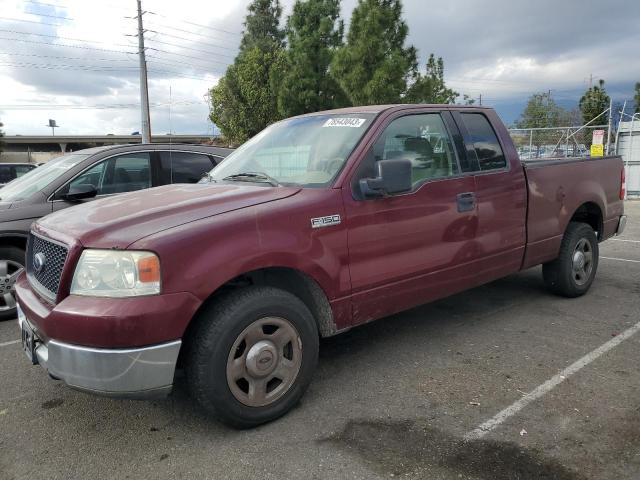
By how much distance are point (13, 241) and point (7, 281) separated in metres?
0.39

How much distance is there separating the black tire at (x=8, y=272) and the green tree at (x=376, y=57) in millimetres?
14692

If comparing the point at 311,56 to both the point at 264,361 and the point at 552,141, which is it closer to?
the point at 552,141

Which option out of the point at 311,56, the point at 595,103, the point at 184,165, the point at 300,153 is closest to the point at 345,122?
the point at 300,153

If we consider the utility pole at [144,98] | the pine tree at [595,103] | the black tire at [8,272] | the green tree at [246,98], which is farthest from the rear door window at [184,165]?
the pine tree at [595,103]

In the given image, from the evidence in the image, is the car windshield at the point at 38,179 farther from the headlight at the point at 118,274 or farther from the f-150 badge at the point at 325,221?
the f-150 badge at the point at 325,221

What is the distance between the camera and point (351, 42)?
1958 centimetres

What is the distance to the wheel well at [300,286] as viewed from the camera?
316 cm

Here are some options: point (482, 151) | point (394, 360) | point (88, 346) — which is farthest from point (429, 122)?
point (88, 346)

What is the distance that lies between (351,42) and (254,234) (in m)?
18.2

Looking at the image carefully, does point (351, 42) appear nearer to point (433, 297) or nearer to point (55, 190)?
point (55, 190)

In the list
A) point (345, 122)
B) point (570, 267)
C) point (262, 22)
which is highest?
point (262, 22)

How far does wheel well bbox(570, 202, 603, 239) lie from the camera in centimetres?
546

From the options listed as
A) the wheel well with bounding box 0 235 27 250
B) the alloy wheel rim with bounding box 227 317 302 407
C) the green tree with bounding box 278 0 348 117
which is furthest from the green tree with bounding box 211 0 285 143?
the alloy wheel rim with bounding box 227 317 302 407

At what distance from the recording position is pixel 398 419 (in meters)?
3.10
